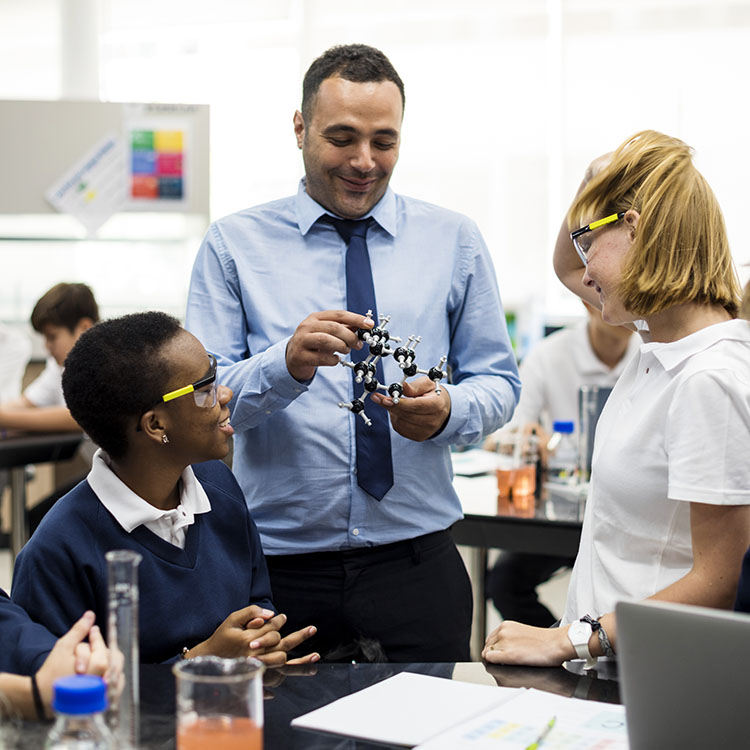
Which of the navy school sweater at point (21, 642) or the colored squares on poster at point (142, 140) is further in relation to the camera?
the colored squares on poster at point (142, 140)

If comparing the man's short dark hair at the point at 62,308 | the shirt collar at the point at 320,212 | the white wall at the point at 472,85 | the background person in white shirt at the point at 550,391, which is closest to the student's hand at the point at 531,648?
the shirt collar at the point at 320,212

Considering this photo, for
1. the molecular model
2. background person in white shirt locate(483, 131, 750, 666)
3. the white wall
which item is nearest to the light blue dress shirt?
the molecular model

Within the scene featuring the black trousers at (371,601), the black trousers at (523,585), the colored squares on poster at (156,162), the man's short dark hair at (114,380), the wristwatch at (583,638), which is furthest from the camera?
the colored squares on poster at (156,162)

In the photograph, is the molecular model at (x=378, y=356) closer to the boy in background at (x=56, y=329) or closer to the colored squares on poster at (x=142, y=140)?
the boy in background at (x=56, y=329)

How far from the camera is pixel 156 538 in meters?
1.49

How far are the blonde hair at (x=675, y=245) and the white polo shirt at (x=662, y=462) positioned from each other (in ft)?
0.20

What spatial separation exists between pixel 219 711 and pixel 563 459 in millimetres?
2260

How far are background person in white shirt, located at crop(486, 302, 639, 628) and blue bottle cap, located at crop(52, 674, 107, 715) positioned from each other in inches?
99.5

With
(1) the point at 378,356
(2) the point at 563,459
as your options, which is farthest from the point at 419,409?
(2) the point at 563,459

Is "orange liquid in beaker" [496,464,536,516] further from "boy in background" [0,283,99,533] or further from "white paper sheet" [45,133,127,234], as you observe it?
"white paper sheet" [45,133,127,234]

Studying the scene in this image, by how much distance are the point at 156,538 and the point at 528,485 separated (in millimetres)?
1542

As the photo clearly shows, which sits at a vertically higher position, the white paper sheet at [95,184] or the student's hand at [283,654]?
the white paper sheet at [95,184]

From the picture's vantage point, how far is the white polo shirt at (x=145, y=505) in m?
1.46

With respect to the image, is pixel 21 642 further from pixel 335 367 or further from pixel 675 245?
pixel 675 245
